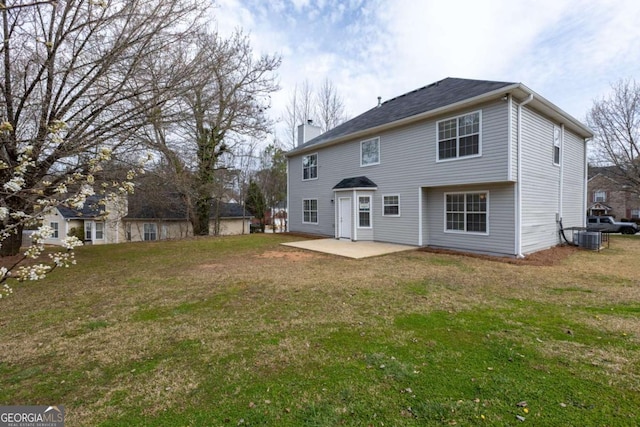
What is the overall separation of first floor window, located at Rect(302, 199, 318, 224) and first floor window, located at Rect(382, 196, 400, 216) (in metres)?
4.49

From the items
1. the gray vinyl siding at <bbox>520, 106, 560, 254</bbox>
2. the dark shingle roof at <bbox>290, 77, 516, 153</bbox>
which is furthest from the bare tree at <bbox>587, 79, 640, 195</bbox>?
the dark shingle roof at <bbox>290, 77, 516, 153</bbox>

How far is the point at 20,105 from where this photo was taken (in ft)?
19.9

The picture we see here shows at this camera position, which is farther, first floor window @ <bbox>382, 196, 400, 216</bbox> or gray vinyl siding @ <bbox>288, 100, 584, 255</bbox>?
first floor window @ <bbox>382, 196, 400, 216</bbox>

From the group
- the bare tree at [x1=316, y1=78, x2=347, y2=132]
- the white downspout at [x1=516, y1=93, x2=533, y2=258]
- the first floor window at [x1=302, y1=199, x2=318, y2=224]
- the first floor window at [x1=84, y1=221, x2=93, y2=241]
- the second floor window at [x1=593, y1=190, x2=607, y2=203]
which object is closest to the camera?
the white downspout at [x1=516, y1=93, x2=533, y2=258]

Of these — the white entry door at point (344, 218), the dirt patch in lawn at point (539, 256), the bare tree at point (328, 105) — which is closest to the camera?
the dirt patch in lawn at point (539, 256)

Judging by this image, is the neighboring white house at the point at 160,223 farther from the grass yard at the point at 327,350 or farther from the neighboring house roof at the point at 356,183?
the grass yard at the point at 327,350

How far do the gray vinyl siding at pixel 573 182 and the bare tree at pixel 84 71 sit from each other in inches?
544

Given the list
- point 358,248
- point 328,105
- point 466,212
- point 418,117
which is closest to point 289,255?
point 358,248

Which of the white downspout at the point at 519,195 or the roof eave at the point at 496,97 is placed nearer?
the roof eave at the point at 496,97

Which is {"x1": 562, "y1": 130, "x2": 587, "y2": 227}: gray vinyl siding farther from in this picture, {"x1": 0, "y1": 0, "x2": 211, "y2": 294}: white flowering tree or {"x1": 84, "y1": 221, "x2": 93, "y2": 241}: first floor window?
{"x1": 84, "y1": 221, "x2": 93, "y2": 241}: first floor window

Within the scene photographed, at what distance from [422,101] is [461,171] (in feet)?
12.8

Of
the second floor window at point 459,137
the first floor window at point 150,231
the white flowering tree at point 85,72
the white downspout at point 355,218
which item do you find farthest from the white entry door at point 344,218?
the first floor window at point 150,231

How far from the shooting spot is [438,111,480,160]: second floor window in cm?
906

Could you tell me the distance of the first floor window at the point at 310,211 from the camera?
608 inches
